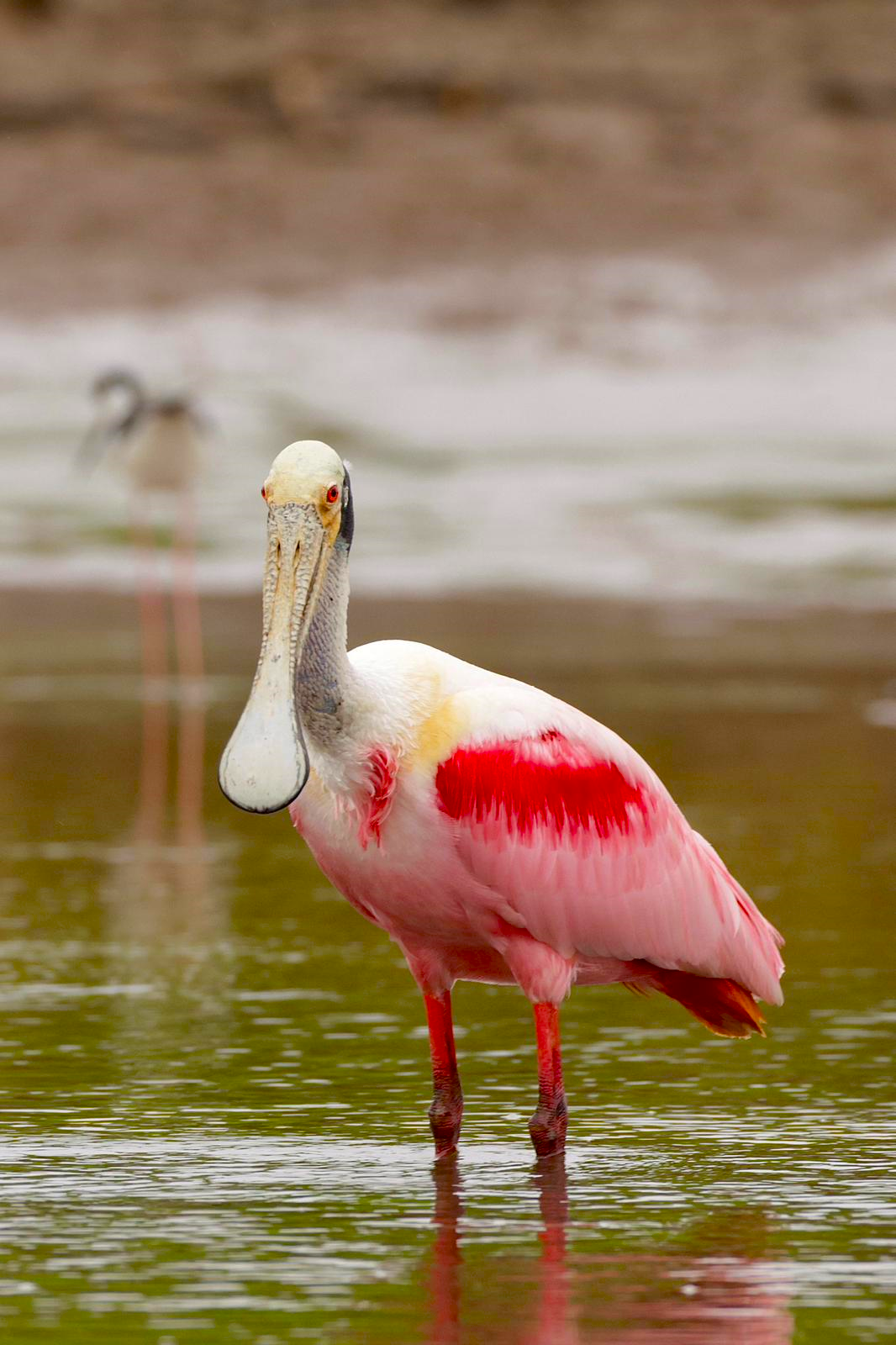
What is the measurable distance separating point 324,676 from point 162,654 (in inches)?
682

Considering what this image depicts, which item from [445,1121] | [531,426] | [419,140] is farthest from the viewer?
[419,140]

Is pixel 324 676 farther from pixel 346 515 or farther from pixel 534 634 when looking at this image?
pixel 534 634

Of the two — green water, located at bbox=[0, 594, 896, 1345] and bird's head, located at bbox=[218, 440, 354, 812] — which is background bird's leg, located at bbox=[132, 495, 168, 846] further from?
bird's head, located at bbox=[218, 440, 354, 812]

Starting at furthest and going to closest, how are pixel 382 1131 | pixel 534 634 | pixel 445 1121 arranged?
pixel 534 634 → pixel 382 1131 → pixel 445 1121

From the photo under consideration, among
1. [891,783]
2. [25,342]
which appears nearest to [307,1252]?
[891,783]

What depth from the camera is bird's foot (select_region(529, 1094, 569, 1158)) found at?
659cm

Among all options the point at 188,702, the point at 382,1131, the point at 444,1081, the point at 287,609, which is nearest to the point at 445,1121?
the point at 444,1081

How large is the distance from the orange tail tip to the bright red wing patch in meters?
0.42

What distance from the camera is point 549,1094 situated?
262 inches

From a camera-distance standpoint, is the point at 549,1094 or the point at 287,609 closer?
the point at 287,609

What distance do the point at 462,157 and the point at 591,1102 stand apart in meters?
54.7

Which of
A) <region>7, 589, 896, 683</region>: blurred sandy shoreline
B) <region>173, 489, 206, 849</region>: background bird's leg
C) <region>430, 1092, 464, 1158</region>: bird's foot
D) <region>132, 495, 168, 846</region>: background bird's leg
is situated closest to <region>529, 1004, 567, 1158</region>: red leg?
<region>430, 1092, 464, 1158</region>: bird's foot

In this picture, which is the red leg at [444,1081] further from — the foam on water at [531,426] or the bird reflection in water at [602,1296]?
the foam on water at [531,426]

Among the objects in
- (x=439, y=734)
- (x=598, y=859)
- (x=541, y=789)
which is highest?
(x=439, y=734)
